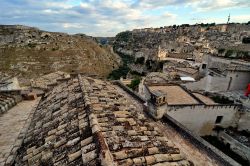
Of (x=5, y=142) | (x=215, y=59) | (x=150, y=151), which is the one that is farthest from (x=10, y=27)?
(x=150, y=151)

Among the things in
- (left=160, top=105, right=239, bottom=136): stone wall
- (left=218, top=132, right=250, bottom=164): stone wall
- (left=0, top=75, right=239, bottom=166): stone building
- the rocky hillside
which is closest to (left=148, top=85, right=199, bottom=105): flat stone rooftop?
(left=160, top=105, right=239, bottom=136): stone wall

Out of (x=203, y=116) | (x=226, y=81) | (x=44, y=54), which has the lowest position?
(x=44, y=54)

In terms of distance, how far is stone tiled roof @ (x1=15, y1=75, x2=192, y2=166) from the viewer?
4.23 m

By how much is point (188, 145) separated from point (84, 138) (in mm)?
4724

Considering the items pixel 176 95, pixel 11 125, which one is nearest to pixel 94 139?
pixel 11 125

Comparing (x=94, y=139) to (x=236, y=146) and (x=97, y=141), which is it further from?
(x=236, y=146)

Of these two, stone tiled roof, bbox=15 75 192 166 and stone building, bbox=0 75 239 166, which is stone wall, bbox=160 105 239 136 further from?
stone tiled roof, bbox=15 75 192 166

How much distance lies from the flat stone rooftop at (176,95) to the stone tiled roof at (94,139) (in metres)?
8.20

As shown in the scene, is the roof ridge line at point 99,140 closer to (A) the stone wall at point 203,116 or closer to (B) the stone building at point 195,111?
(B) the stone building at point 195,111

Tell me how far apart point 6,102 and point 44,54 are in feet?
196

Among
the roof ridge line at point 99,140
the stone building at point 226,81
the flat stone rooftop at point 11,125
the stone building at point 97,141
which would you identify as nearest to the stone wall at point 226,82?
the stone building at point 226,81

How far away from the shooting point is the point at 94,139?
4.49 meters

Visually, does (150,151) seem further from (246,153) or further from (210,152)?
(246,153)

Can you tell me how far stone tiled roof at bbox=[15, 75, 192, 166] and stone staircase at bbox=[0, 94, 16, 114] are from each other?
466cm
